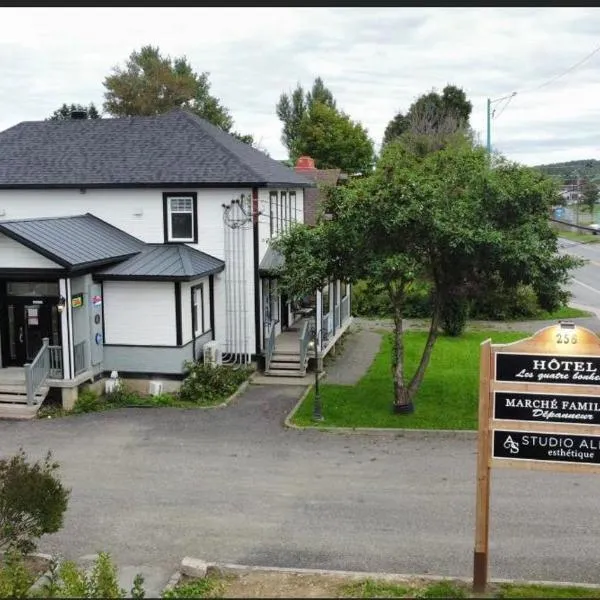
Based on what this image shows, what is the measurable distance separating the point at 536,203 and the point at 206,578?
11.6 meters

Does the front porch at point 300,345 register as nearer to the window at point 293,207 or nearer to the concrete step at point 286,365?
the concrete step at point 286,365

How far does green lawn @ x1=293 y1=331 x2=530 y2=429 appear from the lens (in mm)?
17328

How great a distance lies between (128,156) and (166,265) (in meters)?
4.92

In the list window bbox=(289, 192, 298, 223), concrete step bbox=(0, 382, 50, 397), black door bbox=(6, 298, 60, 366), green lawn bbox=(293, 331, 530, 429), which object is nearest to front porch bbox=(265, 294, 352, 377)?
green lawn bbox=(293, 331, 530, 429)

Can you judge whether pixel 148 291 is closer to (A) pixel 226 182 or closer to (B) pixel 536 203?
(A) pixel 226 182

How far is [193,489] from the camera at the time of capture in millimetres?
13172

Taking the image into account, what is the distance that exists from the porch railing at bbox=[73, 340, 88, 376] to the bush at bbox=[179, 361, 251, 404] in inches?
103

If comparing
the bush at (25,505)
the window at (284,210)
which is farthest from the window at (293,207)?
the bush at (25,505)

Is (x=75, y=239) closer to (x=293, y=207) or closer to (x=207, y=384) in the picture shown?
(x=207, y=384)

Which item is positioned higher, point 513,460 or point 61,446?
point 513,460

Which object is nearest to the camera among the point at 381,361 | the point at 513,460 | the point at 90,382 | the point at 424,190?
the point at 513,460

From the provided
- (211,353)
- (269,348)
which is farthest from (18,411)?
(269,348)

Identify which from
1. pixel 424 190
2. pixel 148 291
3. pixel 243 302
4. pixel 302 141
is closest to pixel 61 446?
pixel 148 291

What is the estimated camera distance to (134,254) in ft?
69.7
